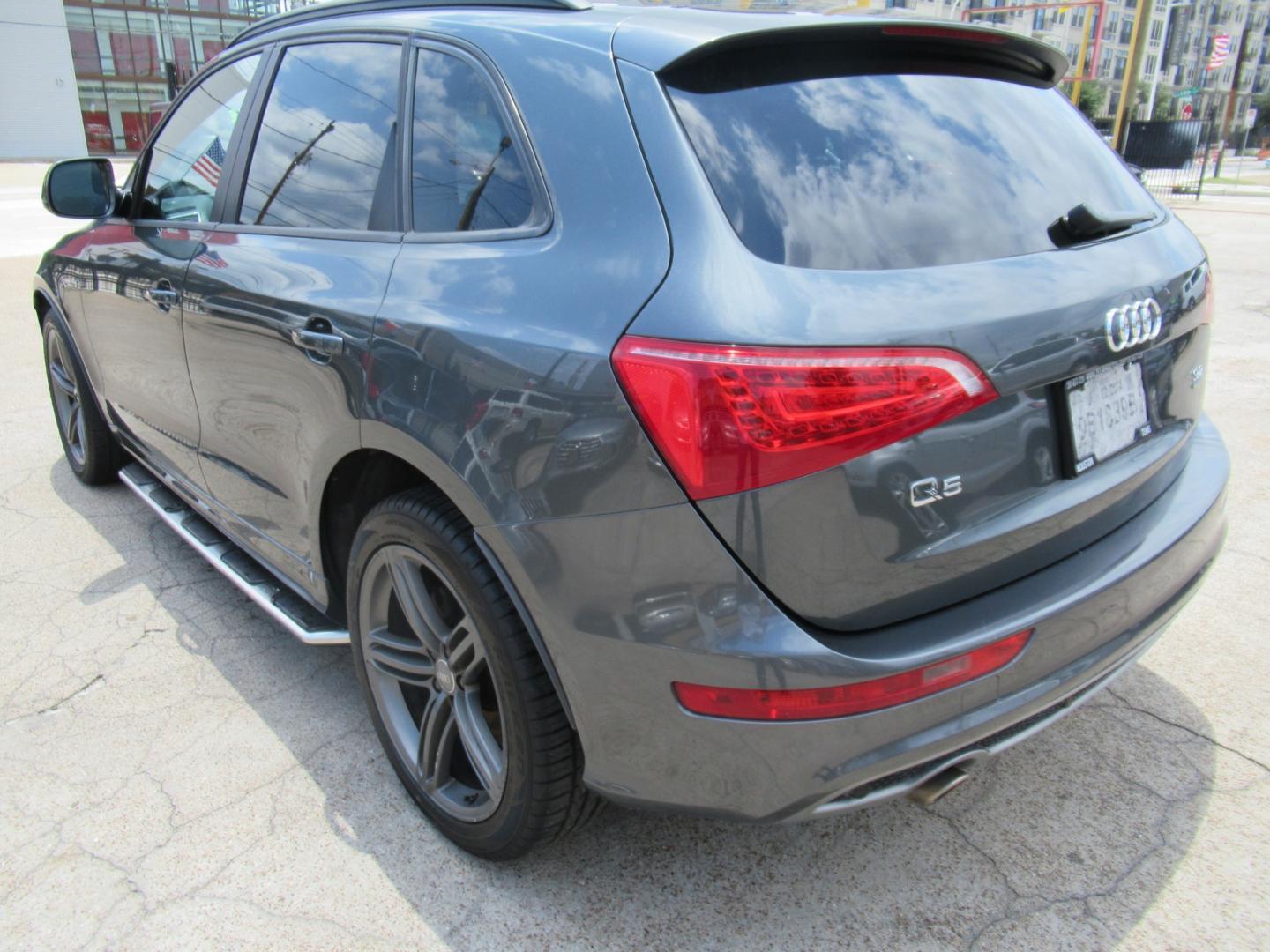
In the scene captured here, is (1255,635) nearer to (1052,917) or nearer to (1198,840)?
(1198,840)

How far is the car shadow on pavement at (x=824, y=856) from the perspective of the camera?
1.96 meters

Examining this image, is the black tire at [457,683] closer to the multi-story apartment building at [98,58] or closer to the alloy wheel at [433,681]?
the alloy wheel at [433,681]

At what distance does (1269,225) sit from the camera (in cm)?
1617

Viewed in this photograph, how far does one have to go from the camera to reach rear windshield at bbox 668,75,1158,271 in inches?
62.0

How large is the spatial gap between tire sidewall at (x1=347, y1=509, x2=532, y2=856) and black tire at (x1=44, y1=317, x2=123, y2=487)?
259 cm

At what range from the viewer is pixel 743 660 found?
4.91 ft

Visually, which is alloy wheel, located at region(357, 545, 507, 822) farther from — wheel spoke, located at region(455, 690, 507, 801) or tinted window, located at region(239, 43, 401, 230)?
tinted window, located at region(239, 43, 401, 230)

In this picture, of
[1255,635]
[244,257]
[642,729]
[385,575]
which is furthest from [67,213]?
[1255,635]

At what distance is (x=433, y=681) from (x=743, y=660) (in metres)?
0.94

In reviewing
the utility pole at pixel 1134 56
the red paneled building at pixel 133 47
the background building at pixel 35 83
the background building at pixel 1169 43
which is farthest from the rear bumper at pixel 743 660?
the background building at pixel 1169 43

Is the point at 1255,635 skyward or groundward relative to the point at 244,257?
groundward

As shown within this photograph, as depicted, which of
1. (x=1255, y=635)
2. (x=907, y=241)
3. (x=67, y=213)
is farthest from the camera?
(x=67, y=213)

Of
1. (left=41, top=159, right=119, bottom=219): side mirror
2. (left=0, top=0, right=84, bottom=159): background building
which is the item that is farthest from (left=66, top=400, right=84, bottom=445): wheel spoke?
(left=0, top=0, right=84, bottom=159): background building

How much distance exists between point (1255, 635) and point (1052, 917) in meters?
1.59
